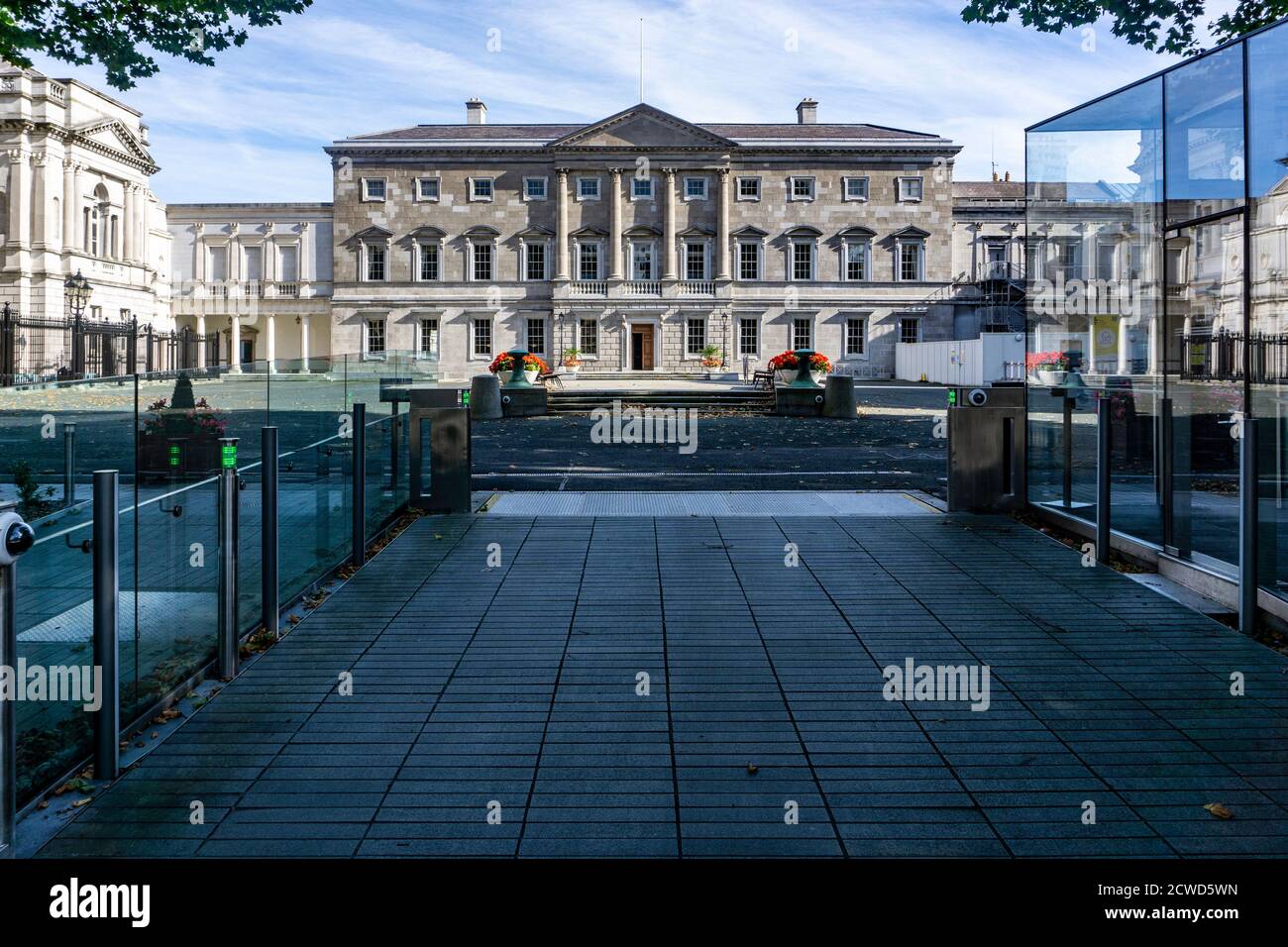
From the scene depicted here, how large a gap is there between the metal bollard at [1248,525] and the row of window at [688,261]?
194ft

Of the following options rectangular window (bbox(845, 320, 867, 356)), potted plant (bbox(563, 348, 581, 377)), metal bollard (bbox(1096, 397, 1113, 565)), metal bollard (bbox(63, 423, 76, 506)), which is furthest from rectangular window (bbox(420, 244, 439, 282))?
metal bollard (bbox(63, 423, 76, 506))

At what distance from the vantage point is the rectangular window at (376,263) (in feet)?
219

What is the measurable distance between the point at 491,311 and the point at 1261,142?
196ft

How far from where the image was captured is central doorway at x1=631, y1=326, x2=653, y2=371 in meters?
65.4

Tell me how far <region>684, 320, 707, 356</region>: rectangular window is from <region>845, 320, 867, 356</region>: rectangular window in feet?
26.1

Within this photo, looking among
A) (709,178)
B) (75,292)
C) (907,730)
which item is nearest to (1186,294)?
(907,730)

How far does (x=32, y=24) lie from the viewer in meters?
14.9

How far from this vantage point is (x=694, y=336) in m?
65.2

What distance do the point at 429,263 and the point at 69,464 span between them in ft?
206

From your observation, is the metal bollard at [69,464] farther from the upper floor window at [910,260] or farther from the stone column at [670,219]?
the upper floor window at [910,260]

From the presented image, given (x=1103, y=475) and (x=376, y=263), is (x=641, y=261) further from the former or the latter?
(x=1103, y=475)

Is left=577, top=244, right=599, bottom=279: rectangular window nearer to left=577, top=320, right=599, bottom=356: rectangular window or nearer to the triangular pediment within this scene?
left=577, top=320, right=599, bottom=356: rectangular window

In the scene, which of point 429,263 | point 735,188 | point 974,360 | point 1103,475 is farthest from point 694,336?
point 1103,475

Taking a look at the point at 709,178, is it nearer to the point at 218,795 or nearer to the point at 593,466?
the point at 593,466
